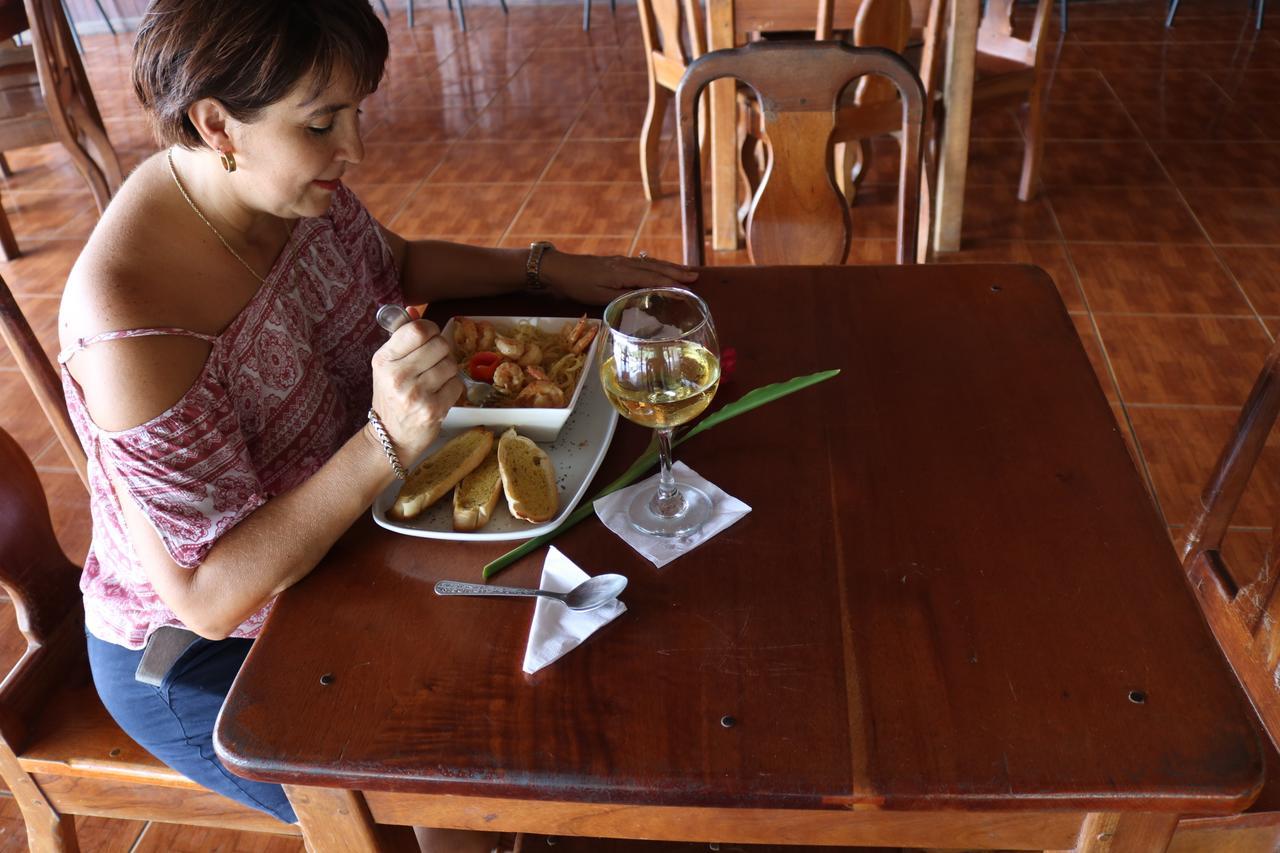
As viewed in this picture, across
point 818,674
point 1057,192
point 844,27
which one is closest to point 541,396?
point 818,674

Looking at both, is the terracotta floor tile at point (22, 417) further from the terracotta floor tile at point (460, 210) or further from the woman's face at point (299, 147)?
the woman's face at point (299, 147)

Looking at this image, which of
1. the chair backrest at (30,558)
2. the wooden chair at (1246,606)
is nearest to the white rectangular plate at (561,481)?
the chair backrest at (30,558)

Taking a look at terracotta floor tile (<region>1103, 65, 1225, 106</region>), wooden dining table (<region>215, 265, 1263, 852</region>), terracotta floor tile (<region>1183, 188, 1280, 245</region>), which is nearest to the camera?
wooden dining table (<region>215, 265, 1263, 852</region>)

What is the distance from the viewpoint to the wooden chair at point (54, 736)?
1.24m

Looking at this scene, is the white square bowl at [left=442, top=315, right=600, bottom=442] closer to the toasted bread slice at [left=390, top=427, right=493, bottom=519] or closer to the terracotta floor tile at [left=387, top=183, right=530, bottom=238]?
the toasted bread slice at [left=390, top=427, right=493, bottom=519]

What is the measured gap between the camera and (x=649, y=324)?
3.58 feet

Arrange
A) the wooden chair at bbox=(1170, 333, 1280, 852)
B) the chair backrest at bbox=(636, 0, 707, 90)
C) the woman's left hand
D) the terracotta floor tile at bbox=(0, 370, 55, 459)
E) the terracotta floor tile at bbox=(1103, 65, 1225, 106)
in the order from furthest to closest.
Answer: the terracotta floor tile at bbox=(1103, 65, 1225, 106) < the chair backrest at bbox=(636, 0, 707, 90) < the terracotta floor tile at bbox=(0, 370, 55, 459) < the woman's left hand < the wooden chair at bbox=(1170, 333, 1280, 852)

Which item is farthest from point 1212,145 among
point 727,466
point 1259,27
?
point 727,466

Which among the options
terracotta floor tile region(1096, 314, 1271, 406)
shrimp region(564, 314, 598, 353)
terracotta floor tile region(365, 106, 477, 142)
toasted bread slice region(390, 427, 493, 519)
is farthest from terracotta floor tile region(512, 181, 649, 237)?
toasted bread slice region(390, 427, 493, 519)

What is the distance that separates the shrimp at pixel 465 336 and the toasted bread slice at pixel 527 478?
20 cm

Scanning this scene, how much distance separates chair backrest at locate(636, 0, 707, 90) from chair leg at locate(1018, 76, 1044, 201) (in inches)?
43.7

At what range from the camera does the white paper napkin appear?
3.30ft

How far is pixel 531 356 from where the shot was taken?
1269 millimetres

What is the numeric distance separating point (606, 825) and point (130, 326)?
0.69 meters
